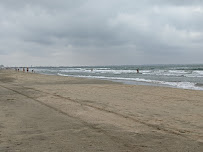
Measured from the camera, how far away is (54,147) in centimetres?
410

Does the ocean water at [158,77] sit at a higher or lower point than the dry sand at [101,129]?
higher

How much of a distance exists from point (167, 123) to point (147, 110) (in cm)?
179

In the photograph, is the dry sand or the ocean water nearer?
the dry sand

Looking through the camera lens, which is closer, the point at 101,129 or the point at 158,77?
the point at 101,129

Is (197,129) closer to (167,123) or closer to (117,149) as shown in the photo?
(167,123)

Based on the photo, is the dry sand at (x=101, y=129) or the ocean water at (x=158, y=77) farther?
the ocean water at (x=158, y=77)

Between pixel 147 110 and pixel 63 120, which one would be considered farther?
pixel 147 110

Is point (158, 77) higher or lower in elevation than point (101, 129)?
higher

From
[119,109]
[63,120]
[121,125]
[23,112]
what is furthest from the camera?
[119,109]

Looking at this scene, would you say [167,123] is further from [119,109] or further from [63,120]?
[63,120]

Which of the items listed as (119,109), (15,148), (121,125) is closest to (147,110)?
(119,109)

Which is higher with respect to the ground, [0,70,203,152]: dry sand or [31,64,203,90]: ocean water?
[31,64,203,90]: ocean water

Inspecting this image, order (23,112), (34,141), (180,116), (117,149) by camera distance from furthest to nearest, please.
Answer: (23,112), (180,116), (34,141), (117,149)

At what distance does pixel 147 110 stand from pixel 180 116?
4.15 feet
